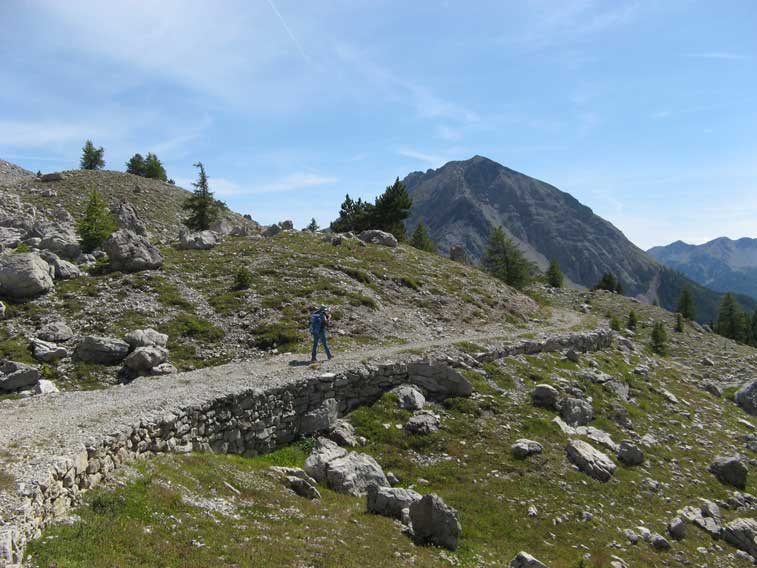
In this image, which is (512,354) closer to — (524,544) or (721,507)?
(721,507)

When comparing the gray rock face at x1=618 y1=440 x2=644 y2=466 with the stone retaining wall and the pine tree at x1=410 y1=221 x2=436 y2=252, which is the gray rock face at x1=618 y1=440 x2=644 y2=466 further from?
the pine tree at x1=410 y1=221 x2=436 y2=252

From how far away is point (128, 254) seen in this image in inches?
1542

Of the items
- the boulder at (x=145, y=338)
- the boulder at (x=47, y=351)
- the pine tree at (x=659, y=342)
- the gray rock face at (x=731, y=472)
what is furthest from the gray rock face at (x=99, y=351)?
the pine tree at (x=659, y=342)

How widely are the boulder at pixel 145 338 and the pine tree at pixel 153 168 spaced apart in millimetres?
86346

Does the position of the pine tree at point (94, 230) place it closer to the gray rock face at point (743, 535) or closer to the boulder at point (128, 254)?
the boulder at point (128, 254)

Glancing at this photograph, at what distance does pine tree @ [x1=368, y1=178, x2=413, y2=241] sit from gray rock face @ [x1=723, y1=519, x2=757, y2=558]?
62351mm

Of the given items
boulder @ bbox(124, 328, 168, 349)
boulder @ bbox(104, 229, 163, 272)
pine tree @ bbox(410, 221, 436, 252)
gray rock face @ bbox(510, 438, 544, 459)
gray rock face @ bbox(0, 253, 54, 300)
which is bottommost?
gray rock face @ bbox(510, 438, 544, 459)

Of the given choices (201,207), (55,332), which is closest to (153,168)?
(201,207)

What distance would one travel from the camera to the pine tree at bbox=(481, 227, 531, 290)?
7275 cm

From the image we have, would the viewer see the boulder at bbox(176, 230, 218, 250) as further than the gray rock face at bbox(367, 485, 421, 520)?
Yes

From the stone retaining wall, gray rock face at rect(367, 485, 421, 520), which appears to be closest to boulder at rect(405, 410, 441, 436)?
the stone retaining wall

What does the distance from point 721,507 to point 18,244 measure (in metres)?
55.9

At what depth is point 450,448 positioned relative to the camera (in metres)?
21.8

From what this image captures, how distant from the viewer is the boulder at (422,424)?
74.3 feet
